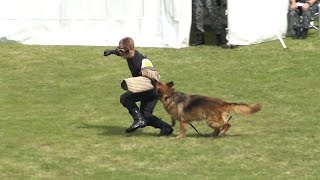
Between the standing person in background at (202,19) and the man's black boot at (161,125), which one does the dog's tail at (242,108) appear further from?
the standing person in background at (202,19)

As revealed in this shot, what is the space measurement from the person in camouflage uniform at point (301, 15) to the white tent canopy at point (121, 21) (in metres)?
0.22

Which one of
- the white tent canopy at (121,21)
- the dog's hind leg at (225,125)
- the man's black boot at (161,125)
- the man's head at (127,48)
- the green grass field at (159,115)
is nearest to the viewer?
the green grass field at (159,115)

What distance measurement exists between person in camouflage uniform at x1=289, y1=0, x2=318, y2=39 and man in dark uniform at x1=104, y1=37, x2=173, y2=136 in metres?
7.82

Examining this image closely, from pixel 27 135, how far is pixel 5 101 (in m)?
2.53

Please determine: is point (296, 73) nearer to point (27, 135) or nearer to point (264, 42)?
point (264, 42)

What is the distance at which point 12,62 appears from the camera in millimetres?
15508

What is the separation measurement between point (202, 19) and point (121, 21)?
Answer: 6.35 ft

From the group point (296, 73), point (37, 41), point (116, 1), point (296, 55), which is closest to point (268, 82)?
point (296, 73)

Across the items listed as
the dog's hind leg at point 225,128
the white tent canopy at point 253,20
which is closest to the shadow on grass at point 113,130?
the dog's hind leg at point 225,128

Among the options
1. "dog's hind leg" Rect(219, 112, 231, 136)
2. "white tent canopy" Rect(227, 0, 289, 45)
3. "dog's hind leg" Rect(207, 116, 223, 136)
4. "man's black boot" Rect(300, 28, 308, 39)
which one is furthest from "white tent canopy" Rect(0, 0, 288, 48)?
"dog's hind leg" Rect(207, 116, 223, 136)

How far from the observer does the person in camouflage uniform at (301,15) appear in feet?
54.8

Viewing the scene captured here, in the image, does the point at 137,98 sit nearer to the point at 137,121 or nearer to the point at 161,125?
the point at 137,121

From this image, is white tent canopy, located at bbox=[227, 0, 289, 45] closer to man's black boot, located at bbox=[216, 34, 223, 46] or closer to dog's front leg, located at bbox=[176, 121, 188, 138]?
man's black boot, located at bbox=[216, 34, 223, 46]

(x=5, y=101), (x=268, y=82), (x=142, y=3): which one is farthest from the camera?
(x=142, y=3)
